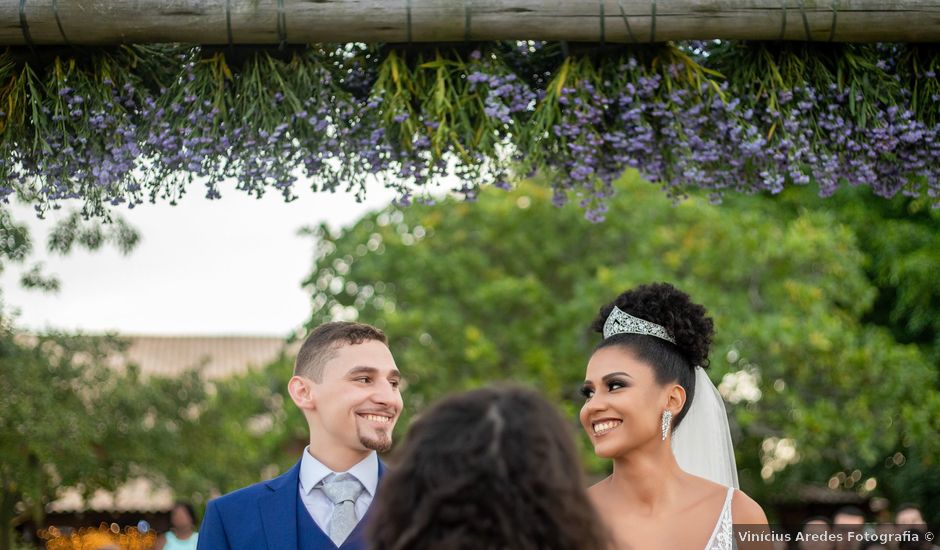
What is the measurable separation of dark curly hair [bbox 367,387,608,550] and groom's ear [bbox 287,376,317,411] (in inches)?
50.3

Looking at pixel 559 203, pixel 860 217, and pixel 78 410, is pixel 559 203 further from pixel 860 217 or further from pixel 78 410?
pixel 860 217

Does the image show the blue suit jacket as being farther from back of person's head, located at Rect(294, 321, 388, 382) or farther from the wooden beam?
the wooden beam

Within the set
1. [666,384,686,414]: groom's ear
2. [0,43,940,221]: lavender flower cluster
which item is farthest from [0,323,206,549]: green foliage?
[666,384,686,414]: groom's ear

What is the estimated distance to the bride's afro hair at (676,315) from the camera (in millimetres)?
3684

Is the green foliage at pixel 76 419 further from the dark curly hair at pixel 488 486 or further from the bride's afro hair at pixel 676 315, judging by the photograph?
the dark curly hair at pixel 488 486

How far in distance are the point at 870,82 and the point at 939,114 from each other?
12.2 inches

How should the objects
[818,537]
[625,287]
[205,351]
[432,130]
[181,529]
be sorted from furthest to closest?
[205,351] < [625,287] < [181,529] < [818,537] < [432,130]

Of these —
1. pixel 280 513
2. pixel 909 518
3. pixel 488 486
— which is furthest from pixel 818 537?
pixel 488 486

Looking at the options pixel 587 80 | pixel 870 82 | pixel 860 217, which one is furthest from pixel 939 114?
pixel 860 217

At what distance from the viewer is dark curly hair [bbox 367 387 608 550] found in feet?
6.43

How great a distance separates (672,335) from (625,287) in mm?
10658

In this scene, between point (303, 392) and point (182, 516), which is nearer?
point (303, 392)

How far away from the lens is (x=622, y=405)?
352cm

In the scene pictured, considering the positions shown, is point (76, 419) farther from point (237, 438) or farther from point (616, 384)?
point (616, 384)
